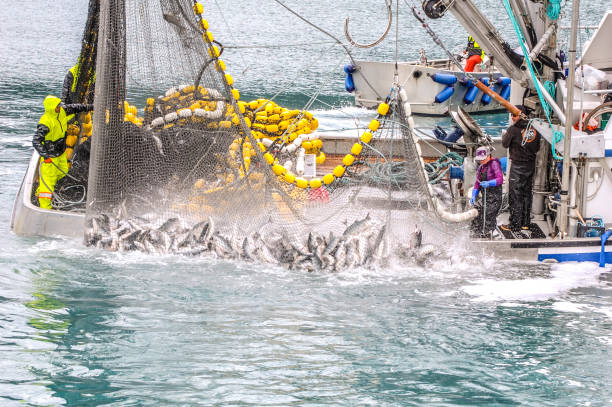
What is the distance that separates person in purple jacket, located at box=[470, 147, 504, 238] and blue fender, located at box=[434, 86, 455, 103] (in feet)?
36.1

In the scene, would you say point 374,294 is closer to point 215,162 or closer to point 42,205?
point 215,162

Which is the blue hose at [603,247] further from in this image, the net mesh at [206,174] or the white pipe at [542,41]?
the white pipe at [542,41]

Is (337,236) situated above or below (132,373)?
above

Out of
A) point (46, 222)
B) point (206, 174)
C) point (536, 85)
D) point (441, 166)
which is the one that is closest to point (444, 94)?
point (441, 166)

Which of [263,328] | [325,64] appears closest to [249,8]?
[325,64]

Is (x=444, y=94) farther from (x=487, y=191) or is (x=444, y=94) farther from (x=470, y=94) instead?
(x=487, y=191)

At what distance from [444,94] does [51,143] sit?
12.5 metres

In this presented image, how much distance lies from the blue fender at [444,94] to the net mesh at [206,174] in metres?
11.2

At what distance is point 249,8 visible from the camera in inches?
→ 1838

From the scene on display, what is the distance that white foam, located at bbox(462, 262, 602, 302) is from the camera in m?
9.67

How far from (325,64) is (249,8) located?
17771mm

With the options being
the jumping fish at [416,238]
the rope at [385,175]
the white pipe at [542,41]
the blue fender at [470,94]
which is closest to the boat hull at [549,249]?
the jumping fish at [416,238]

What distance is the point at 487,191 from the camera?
10.4 m

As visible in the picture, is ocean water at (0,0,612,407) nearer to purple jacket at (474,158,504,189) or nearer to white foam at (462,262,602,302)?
white foam at (462,262,602,302)
